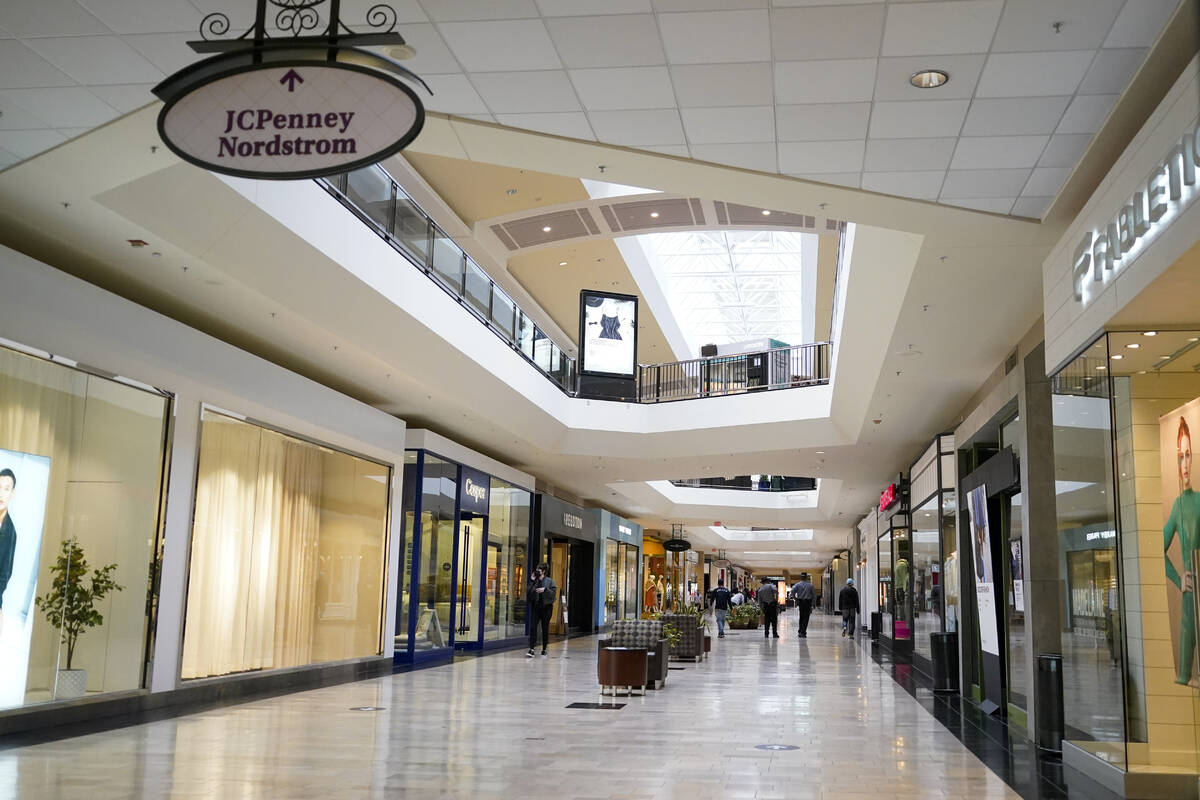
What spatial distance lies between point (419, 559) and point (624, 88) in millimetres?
11330

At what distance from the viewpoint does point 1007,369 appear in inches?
408

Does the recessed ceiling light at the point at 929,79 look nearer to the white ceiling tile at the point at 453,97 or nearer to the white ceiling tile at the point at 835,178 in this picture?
the white ceiling tile at the point at 835,178

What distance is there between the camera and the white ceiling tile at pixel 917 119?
5.34 meters

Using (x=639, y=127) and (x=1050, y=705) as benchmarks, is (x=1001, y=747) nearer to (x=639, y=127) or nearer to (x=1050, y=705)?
(x=1050, y=705)

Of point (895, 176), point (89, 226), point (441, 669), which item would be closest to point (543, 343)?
point (441, 669)

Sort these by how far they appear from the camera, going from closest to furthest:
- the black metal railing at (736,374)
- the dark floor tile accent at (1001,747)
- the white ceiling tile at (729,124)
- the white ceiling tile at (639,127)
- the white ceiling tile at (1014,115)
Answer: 1. the white ceiling tile at (1014,115)
2. the white ceiling tile at (729,124)
3. the white ceiling tile at (639,127)
4. the dark floor tile accent at (1001,747)
5. the black metal railing at (736,374)

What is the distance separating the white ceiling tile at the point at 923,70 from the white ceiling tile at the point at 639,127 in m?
1.18

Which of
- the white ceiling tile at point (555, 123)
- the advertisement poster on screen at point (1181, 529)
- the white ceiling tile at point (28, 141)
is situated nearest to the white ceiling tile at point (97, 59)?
the white ceiling tile at point (28, 141)

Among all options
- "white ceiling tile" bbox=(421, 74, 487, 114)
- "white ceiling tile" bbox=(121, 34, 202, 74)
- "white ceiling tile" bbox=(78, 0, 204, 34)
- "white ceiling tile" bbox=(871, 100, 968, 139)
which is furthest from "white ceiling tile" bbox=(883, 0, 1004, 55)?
"white ceiling tile" bbox=(121, 34, 202, 74)

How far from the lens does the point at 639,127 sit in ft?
19.1

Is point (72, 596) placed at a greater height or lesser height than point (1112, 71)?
lesser

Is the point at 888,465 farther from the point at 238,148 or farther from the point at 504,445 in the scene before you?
the point at 238,148

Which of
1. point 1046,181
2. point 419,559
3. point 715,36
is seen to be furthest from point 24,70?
point 419,559

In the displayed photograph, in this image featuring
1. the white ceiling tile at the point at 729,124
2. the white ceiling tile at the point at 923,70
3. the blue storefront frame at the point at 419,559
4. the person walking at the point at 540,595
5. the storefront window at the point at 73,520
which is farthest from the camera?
the person walking at the point at 540,595
